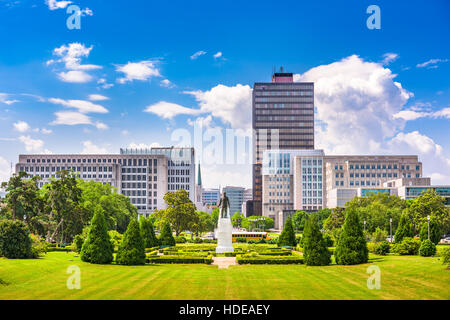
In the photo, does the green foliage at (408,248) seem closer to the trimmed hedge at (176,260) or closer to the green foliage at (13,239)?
the trimmed hedge at (176,260)

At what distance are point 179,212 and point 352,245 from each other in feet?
172

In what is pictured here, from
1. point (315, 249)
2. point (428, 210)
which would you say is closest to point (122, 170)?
point (428, 210)

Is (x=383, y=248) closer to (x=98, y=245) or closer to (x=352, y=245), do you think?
(x=352, y=245)

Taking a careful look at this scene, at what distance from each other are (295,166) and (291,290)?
148263 millimetres

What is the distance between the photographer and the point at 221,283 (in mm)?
→ 30047

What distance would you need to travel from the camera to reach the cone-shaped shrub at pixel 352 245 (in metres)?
39.8

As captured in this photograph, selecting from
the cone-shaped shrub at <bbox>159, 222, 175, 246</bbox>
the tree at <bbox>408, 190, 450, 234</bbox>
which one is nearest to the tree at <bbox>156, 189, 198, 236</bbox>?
the cone-shaped shrub at <bbox>159, 222, 175, 246</bbox>

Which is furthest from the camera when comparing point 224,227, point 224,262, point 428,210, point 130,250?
point 428,210

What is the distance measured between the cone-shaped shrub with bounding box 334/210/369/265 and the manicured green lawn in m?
1.91

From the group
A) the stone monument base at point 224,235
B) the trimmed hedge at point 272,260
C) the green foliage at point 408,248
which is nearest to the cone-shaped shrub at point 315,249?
the trimmed hedge at point 272,260

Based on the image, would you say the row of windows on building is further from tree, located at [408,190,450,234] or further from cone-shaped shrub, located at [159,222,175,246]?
tree, located at [408,190,450,234]

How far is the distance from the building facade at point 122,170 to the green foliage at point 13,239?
5601 inches
